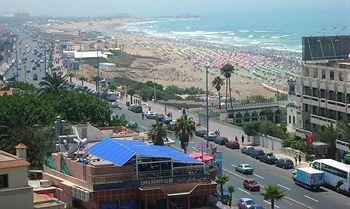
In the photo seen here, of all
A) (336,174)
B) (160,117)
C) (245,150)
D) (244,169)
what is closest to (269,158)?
(245,150)

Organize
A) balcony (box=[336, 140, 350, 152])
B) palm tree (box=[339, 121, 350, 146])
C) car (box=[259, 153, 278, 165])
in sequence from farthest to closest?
car (box=[259, 153, 278, 165]), balcony (box=[336, 140, 350, 152]), palm tree (box=[339, 121, 350, 146])

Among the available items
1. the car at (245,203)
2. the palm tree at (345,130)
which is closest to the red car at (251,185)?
the car at (245,203)

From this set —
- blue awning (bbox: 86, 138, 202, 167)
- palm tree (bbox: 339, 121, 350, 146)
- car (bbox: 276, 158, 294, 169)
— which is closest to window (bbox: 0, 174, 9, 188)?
blue awning (bbox: 86, 138, 202, 167)

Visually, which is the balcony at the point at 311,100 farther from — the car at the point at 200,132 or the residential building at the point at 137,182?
the residential building at the point at 137,182

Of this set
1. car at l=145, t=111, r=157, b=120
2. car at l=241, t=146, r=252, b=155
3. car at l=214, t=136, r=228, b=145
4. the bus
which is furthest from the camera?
car at l=145, t=111, r=157, b=120

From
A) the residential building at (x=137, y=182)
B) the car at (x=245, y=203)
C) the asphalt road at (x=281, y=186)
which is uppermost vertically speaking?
the residential building at (x=137, y=182)

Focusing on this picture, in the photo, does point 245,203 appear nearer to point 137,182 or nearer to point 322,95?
point 137,182

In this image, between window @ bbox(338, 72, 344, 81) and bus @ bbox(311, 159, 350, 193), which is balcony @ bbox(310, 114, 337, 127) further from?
bus @ bbox(311, 159, 350, 193)

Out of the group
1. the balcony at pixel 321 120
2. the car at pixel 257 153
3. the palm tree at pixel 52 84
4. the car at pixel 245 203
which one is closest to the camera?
the car at pixel 245 203
